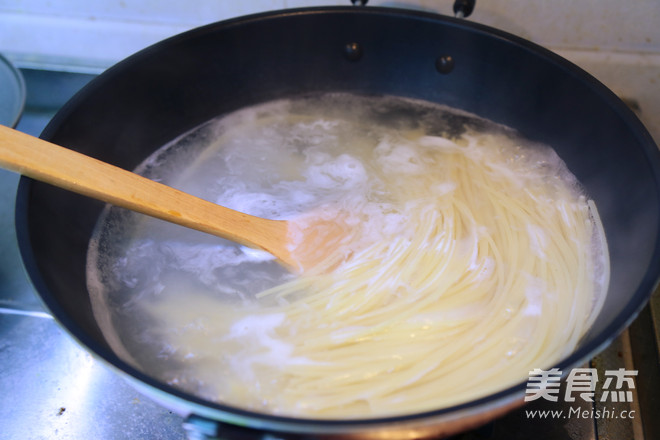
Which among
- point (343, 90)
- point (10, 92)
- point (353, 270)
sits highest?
point (343, 90)

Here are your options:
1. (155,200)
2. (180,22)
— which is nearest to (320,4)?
(180,22)

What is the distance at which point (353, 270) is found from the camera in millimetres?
1171

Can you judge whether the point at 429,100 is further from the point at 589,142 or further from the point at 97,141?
the point at 97,141

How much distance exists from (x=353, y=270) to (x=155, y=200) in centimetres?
45

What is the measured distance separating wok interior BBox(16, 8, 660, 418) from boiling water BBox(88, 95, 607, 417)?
0.05 meters

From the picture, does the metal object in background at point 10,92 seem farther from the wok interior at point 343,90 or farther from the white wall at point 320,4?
the white wall at point 320,4

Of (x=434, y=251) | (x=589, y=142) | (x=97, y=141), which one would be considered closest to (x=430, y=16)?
(x=589, y=142)

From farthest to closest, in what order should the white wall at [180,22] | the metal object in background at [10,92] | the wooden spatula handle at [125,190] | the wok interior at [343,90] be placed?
the white wall at [180,22], the metal object in background at [10,92], the wok interior at [343,90], the wooden spatula handle at [125,190]

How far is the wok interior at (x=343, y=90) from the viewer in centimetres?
107

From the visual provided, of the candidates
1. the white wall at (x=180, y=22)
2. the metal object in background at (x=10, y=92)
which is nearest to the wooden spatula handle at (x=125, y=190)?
the metal object in background at (x=10, y=92)

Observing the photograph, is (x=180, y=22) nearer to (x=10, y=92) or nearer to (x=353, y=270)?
(x=10, y=92)

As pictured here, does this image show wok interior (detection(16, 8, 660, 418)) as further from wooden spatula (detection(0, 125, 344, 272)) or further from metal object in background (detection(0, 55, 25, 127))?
metal object in background (detection(0, 55, 25, 127))

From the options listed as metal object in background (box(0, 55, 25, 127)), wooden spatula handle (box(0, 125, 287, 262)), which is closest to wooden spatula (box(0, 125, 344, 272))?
wooden spatula handle (box(0, 125, 287, 262))

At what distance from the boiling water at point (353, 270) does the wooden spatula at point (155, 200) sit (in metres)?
0.06
